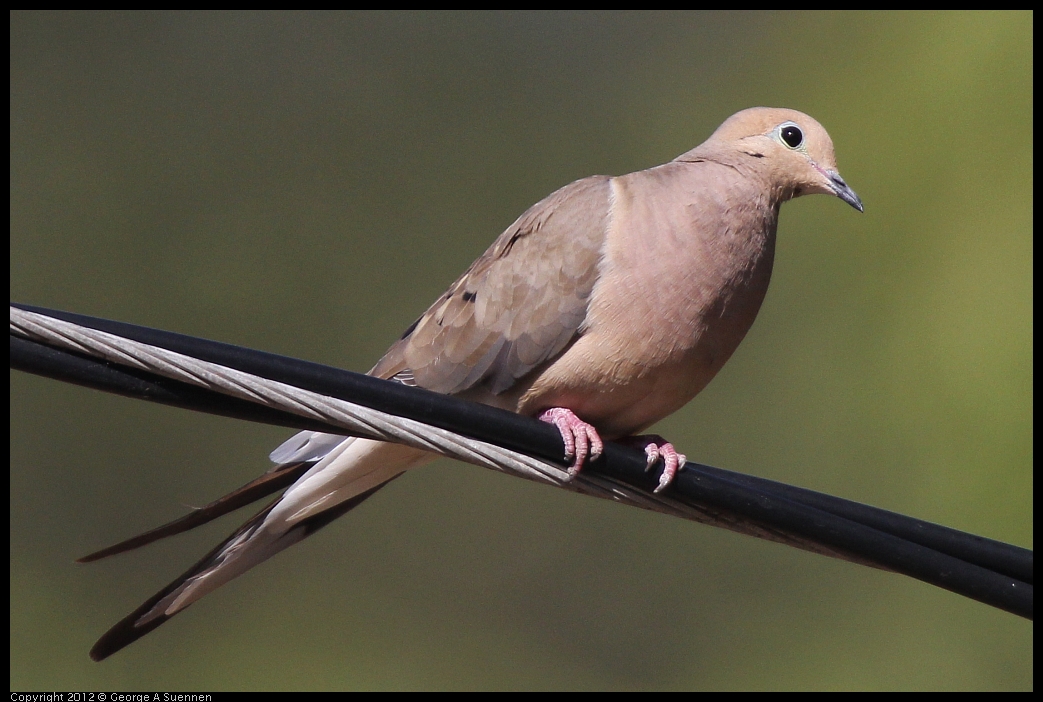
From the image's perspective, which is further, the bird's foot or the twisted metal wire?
the bird's foot

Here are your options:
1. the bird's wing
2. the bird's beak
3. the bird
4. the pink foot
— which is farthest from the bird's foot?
the bird's beak

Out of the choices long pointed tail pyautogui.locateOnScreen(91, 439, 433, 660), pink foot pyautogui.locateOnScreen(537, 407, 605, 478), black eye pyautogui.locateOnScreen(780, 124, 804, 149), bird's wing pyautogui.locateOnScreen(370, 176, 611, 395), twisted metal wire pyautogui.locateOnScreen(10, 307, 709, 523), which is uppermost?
black eye pyautogui.locateOnScreen(780, 124, 804, 149)

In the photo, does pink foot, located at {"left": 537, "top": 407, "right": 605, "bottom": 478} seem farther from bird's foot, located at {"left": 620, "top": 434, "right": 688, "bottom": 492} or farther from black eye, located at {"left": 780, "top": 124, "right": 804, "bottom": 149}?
black eye, located at {"left": 780, "top": 124, "right": 804, "bottom": 149}

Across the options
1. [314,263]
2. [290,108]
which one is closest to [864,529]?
[314,263]

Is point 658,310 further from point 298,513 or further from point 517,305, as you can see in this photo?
point 298,513

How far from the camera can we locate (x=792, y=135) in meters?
3.21

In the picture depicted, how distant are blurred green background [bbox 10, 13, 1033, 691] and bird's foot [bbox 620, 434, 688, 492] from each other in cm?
334

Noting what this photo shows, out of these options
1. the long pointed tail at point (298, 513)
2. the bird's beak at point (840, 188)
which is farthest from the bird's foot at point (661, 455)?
the bird's beak at point (840, 188)

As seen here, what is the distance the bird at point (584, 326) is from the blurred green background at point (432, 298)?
135 inches

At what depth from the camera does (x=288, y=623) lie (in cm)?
777

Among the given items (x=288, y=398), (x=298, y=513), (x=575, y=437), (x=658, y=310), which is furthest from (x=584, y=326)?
(x=288, y=398)

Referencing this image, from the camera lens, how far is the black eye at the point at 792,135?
3.20 meters

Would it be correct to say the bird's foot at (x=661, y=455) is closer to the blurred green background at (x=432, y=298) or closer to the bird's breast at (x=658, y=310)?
the bird's breast at (x=658, y=310)

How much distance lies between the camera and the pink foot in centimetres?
216
